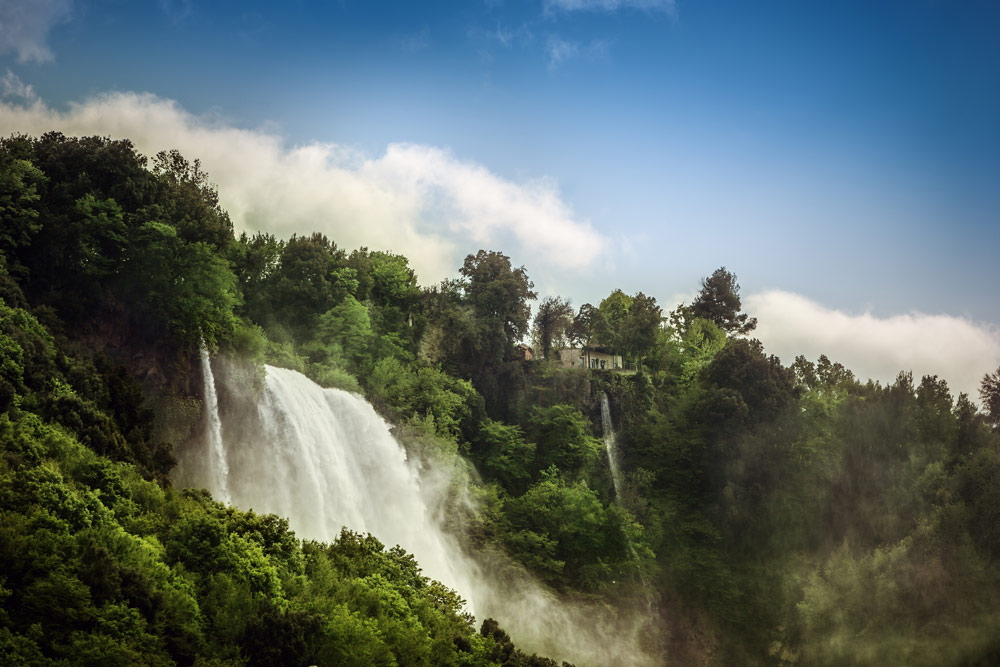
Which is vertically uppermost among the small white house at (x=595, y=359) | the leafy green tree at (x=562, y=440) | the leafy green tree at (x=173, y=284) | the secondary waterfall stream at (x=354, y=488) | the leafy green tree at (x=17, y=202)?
the small white house at (x=595, y=359)

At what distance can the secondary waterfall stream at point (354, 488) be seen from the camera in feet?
95.1

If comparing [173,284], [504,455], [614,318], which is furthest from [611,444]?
[173,284]

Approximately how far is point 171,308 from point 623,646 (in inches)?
1012

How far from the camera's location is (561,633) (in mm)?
38562

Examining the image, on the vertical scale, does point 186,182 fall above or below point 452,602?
above

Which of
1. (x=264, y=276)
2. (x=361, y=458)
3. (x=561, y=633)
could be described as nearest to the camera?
(x=361, y=458)

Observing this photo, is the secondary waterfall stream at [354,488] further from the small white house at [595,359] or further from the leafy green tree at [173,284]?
the small white house at [595,359]

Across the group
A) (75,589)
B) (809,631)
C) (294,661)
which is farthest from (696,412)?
(75,589)

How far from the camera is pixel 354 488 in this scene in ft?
108

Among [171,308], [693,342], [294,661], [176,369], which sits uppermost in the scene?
[693,342]

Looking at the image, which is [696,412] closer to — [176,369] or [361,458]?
[361,458]

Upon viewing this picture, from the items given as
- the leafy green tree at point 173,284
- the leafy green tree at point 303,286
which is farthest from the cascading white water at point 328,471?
the leafy green tree at point 303,286

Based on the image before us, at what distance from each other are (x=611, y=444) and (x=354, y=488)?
23.0 m

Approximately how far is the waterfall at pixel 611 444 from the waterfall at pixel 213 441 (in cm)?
2582
